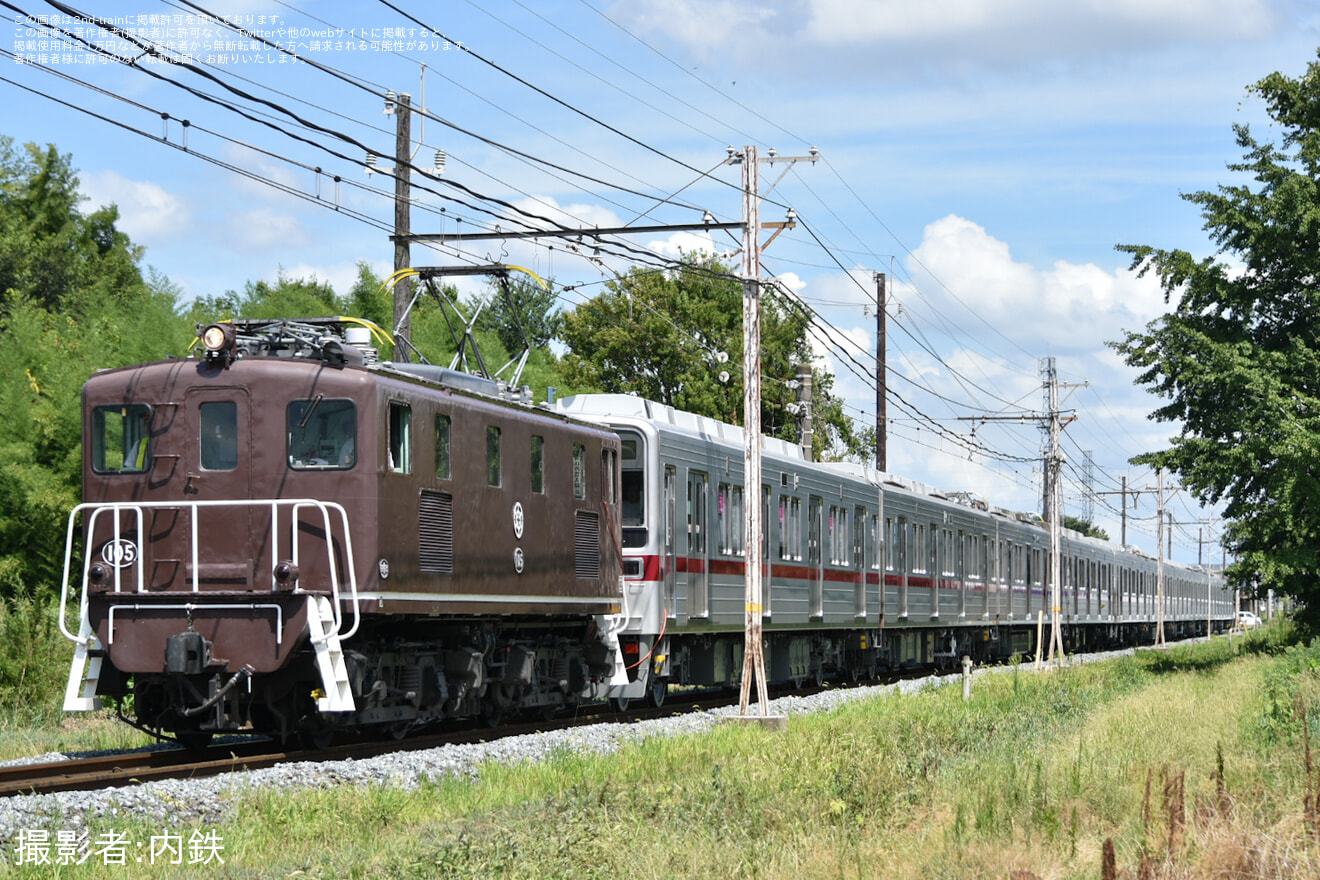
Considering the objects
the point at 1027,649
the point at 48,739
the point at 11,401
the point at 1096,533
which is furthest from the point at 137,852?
the point at 1096,533

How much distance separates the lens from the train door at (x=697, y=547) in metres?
20.2

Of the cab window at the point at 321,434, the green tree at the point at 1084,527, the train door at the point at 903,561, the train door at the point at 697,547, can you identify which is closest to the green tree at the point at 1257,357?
the train door at the point at 903,561

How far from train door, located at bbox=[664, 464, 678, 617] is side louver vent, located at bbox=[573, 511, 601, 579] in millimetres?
1294

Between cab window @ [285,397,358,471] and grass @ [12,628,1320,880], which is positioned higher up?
cab window @ [285,397,358,471]

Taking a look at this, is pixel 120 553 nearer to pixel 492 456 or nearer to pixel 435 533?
pixel 435 533

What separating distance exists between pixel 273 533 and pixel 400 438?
1.51 metres

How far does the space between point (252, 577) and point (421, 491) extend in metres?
1.82

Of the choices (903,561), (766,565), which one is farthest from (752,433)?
(903,561)

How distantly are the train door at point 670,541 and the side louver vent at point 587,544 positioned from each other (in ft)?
4.24

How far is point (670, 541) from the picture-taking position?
19594mm

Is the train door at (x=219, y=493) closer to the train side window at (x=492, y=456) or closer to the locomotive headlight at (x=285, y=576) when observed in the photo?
the locomotive headlight at (x=285, y=576)

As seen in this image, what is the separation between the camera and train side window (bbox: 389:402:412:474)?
45.8ft

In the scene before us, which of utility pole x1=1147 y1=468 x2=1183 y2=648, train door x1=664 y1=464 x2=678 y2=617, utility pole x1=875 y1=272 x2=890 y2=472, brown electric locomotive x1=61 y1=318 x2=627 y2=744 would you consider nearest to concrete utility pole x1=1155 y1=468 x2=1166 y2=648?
utility pole x1=1147 y1=468 x2=1183 y2=648

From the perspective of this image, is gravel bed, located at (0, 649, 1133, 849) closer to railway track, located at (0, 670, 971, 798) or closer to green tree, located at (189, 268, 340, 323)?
railway track, located at (0, 670, 971, 798)
